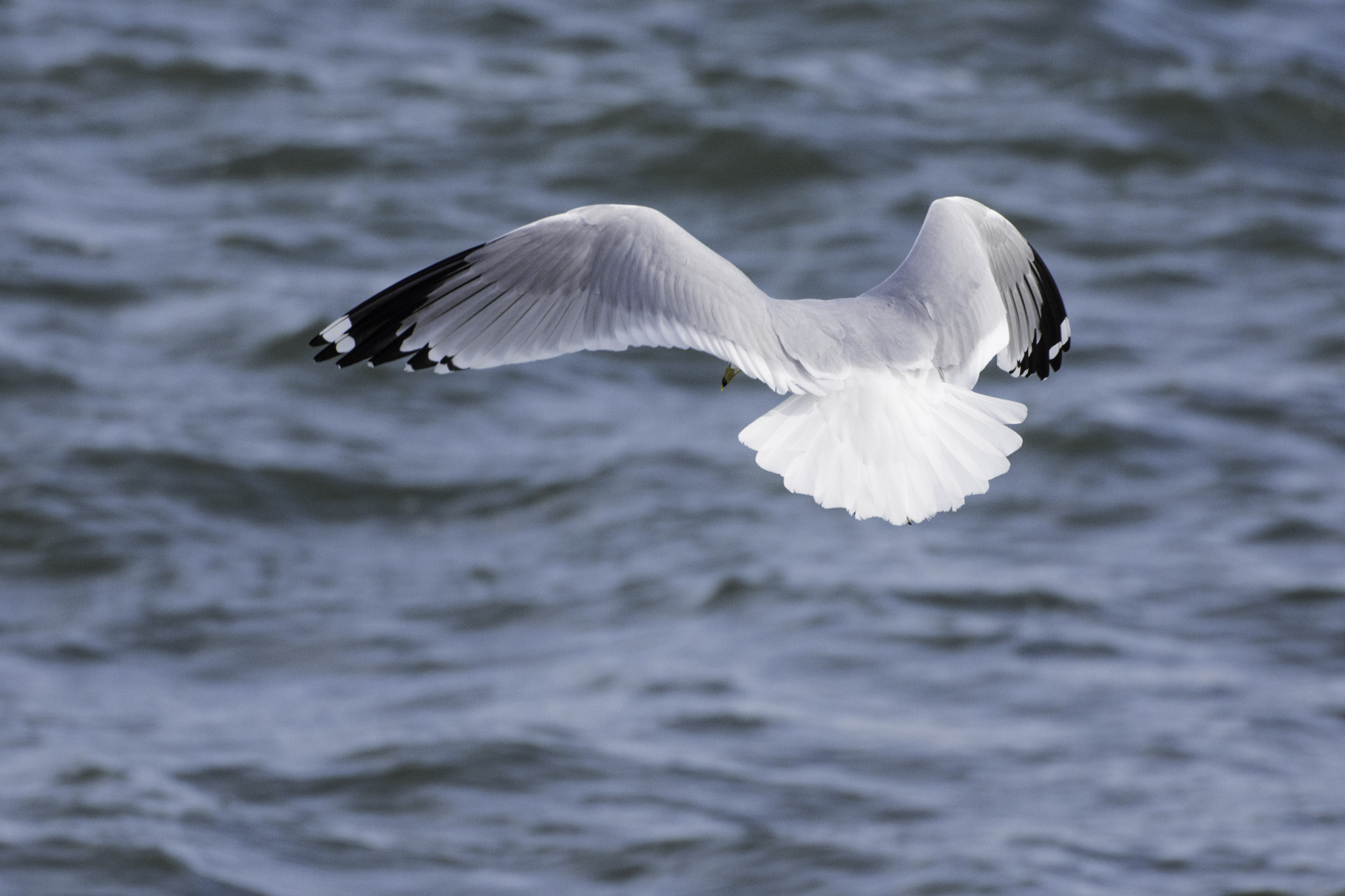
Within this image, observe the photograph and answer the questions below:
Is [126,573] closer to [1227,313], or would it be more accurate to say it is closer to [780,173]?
[780,173]

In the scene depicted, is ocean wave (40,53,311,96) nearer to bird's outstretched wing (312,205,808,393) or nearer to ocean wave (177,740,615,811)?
ocean wave (177,740,615,811)

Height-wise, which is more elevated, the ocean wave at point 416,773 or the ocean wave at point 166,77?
the ocean wave at point 166,77

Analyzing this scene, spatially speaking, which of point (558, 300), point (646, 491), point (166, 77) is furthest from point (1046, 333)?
point (166, 77)

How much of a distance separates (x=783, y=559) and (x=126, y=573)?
2.91 meters

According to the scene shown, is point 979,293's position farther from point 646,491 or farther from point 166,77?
point 166,77

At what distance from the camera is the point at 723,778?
270 inches

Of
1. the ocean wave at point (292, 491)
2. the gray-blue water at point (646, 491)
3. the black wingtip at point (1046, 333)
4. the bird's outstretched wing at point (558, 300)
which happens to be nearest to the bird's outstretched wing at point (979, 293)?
the black wingtip at point (1046, 333)

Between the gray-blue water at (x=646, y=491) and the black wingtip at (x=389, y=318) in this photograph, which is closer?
the black wingtip at (x=389, y=318)

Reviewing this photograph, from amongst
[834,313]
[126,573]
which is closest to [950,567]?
[126,573]

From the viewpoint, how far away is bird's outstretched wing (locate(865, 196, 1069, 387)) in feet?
10.9

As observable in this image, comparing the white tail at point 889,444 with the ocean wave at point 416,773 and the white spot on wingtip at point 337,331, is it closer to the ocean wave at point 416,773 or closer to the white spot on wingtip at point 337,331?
the white spot on wingtip at point 337,331

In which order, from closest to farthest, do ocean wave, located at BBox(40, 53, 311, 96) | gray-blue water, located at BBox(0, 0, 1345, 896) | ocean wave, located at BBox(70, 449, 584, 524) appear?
1. gray-blue water, located at BBox(0, 0, 1345, 896)
2. ocean wave, located at BBox(70, 449, 584, 524)
3. ocean wave, located at BBox(40, 53, 311, 96)

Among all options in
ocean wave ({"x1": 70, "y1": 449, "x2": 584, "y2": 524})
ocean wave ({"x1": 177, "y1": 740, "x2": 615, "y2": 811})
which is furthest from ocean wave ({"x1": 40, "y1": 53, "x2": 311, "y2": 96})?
ocean wave ({"x1": 177, "y1": 740, "x2": 615, "y2": 811})

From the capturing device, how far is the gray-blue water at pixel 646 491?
6.71m
